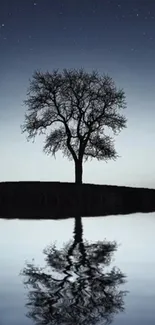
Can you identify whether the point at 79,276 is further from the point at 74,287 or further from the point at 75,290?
the point at 75,290

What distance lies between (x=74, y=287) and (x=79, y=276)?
1466 mm

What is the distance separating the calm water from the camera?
11688mm

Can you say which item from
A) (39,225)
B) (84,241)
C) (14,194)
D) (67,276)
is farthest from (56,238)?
(14,194)

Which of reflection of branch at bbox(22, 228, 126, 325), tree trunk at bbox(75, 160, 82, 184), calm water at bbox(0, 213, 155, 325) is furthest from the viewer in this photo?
tree trunk at bbox(75, 160, 82, 184)

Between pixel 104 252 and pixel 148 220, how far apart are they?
12.5 meters

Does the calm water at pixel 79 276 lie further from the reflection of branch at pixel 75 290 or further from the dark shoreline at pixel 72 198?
the dark shoreline at pixel 72 198

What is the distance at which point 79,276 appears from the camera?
15.1 m

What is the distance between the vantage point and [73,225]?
27.9 m

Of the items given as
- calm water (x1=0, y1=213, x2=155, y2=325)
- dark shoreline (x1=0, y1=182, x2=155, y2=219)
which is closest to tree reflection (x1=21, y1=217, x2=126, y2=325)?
calm water (x1=0, y1=213, x2=155, y2=325)

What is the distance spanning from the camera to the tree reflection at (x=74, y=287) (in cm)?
1143

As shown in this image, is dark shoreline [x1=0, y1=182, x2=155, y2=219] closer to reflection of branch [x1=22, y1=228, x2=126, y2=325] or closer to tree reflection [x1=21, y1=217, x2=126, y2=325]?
tree reflection [x1=21, y1=217, x2=126, y2=325]

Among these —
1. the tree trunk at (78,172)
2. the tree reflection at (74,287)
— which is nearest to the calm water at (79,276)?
the tree reflection at (74,287)

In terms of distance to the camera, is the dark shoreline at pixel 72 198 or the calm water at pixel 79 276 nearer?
the calm water at pixel 79 276

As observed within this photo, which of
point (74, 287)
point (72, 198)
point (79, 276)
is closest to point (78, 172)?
point (72, 198)
